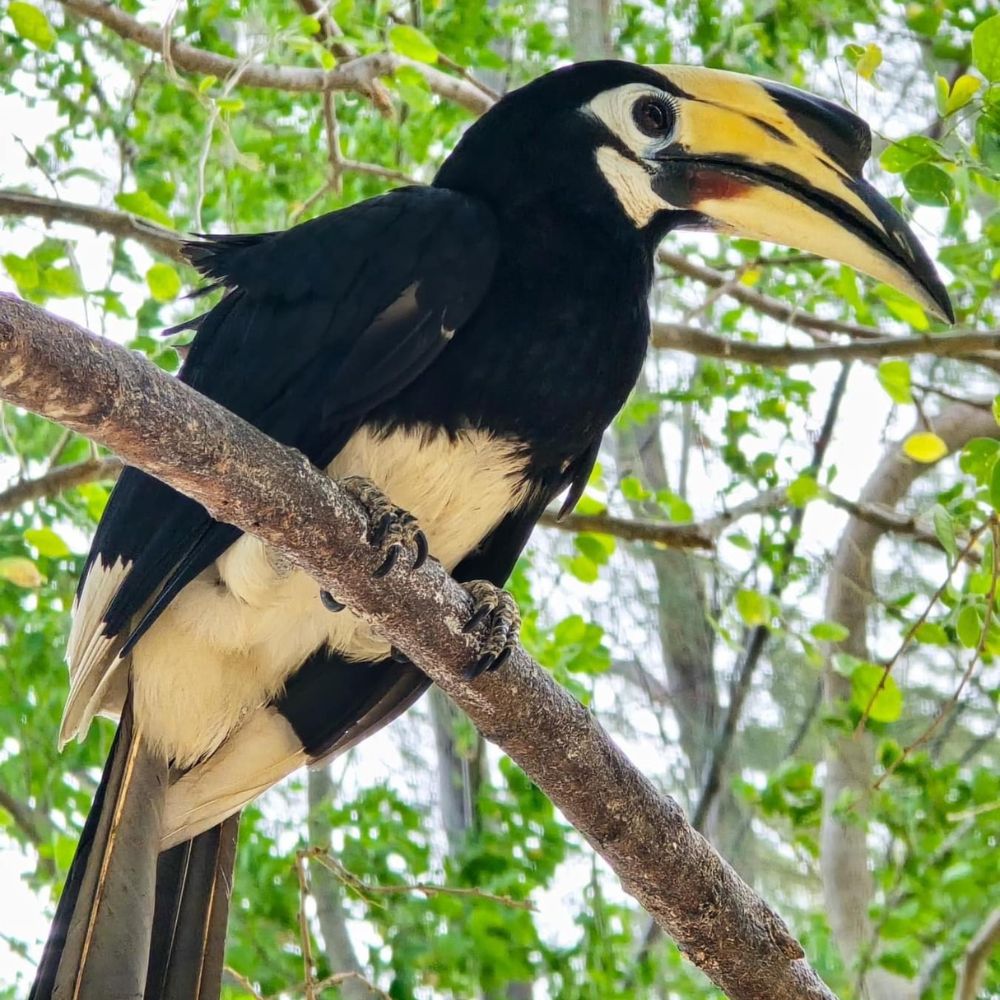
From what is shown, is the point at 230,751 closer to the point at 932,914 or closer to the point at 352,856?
the point at 352,856

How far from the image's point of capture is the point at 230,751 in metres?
2.30

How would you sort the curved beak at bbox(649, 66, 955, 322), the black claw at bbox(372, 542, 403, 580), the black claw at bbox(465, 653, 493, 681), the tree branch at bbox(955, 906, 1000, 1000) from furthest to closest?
1. the tree branch at bbox(955, 906, 1000, 1000)
2. the curved beak at bbox(649, 66, 955, 322)
3. the black claw at bbox(465, 653, 493, 681)
4. the black claw at bbox(372, 542, 403, 580)

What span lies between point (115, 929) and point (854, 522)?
7.38ft

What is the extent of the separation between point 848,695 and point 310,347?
2.07 meters

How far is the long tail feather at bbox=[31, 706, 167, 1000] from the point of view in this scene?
192 cm

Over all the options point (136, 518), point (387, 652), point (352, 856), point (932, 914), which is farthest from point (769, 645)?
A: point (136, 518)

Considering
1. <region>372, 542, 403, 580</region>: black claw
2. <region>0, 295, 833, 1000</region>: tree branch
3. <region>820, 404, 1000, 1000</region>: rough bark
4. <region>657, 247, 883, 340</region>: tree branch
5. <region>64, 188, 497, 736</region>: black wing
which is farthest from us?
<region>820, 404, 1000, 1000</region>: rough bark

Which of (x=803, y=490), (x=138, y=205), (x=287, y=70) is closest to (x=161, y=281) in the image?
(x=138, y=205)

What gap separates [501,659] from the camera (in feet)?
6.18

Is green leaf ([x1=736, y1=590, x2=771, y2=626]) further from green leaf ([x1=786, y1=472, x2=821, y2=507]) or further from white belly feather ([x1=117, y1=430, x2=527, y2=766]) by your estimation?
white belly feather ([x1=117, y1=430, x2=527, y2=766])

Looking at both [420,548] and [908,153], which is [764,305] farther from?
[420,548]

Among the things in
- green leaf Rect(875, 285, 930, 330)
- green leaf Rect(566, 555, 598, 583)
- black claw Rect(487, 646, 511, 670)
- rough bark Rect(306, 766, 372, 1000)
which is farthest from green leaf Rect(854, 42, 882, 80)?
rough bark Rect(306, 766, 372, 1000)

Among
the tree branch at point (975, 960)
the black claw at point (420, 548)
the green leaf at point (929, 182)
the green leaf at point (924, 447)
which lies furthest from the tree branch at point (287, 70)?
the tree branch at point (975, 960)

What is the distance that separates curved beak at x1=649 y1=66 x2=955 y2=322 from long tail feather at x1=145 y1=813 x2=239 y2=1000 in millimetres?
1215
